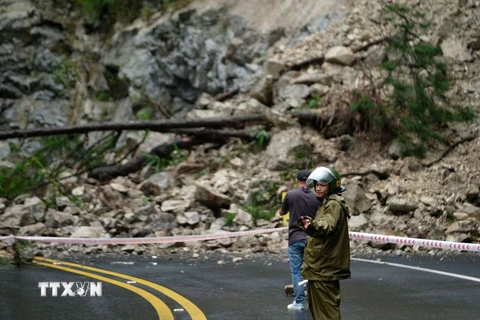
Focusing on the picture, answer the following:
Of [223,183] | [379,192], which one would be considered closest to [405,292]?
[379,192]

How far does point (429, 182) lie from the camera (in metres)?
17.2

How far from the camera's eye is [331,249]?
5.66m

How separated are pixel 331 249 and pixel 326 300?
41 cm

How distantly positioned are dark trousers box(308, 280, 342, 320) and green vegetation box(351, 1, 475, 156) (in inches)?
517

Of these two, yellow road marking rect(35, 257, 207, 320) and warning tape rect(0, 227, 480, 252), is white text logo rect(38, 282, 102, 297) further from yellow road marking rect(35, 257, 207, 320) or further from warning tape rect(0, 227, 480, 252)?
warning tape rect(0, 227, 480, 252)

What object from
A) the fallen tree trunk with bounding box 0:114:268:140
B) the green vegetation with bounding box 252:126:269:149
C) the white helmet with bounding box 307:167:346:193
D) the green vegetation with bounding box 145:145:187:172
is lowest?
the white helmet with bounding box 307:167:346:193

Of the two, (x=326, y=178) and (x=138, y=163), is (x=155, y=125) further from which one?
(x=326, y=178)

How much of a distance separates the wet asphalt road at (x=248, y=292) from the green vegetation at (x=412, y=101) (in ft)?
19.2

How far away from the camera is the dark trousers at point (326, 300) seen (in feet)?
18.5

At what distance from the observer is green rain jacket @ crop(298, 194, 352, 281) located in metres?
5.58

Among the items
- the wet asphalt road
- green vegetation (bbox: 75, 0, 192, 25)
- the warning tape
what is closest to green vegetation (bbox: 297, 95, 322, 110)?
the warning tape

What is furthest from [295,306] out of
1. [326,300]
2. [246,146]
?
[246,146]

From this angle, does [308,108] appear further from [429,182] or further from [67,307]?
[67,307]

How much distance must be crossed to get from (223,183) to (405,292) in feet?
32.3
